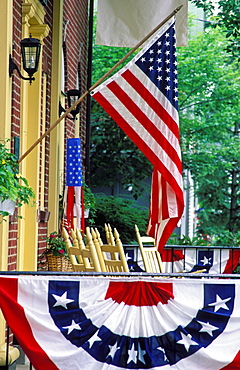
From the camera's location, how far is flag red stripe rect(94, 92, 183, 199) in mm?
6016

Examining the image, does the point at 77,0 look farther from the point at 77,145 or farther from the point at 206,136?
the point at 206,136

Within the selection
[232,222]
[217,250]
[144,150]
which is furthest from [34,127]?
[232,222]

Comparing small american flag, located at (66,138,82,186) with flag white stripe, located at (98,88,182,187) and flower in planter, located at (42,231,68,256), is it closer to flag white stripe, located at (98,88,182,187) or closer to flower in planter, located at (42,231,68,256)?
flower in planter, located at (42,231,68,256)

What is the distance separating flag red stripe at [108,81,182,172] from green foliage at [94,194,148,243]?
1084 centimetres

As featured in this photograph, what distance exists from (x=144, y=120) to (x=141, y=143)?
9.9 inches

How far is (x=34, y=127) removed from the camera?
7.71 meters

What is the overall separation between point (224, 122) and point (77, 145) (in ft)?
39.7

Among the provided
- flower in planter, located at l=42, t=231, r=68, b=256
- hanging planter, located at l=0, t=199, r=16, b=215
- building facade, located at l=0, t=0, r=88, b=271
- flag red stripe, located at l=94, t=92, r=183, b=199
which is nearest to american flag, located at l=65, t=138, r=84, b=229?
building facade, located at l=0, t=0, r=88, b=271

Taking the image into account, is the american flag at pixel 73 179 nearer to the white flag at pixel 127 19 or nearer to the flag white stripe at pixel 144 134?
the white flag at pixel 127 19

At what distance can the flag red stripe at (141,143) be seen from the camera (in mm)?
6016

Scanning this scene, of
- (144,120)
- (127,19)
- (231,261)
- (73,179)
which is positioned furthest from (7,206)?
(231,261)

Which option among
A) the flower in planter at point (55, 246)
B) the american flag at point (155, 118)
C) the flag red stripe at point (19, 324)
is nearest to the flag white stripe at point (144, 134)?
the american flag at point (155, 118)

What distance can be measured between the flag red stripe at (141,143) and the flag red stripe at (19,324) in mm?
2132

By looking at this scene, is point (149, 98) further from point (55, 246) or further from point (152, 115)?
point (55, 246)
